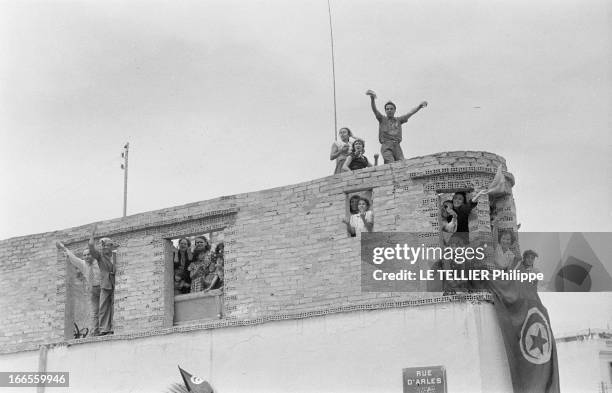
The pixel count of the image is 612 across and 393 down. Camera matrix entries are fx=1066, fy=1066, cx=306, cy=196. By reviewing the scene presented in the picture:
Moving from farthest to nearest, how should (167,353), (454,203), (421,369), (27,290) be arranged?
1. (27,290)
2. (167,353)
3. (454,203)
4. (421,369)

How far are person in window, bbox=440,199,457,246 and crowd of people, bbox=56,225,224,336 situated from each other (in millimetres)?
3897

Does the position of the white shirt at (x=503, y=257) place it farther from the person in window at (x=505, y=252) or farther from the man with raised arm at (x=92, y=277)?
the man with raised arm at (x=92, y=277)

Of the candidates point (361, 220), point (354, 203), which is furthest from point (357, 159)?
point (361, 220)

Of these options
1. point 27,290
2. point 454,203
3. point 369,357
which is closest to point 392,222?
point 454,203

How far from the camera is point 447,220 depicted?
52.5ft

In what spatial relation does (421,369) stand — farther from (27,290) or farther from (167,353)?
(27,290)

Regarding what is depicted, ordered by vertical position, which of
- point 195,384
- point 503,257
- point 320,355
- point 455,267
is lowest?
point 195,384

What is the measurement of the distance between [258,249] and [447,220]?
3.12 m

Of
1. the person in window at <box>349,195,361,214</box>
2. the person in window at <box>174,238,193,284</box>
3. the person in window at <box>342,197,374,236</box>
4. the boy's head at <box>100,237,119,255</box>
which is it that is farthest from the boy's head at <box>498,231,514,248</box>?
the boy's head at <box>100,237,119,255</box>

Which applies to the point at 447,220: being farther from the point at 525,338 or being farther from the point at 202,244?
the point at 202,244

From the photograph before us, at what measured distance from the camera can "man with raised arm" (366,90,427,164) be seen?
1744 cm

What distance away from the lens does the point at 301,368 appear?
1566cm

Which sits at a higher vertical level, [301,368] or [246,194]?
[246,194]

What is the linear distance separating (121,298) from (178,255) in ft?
4.09
